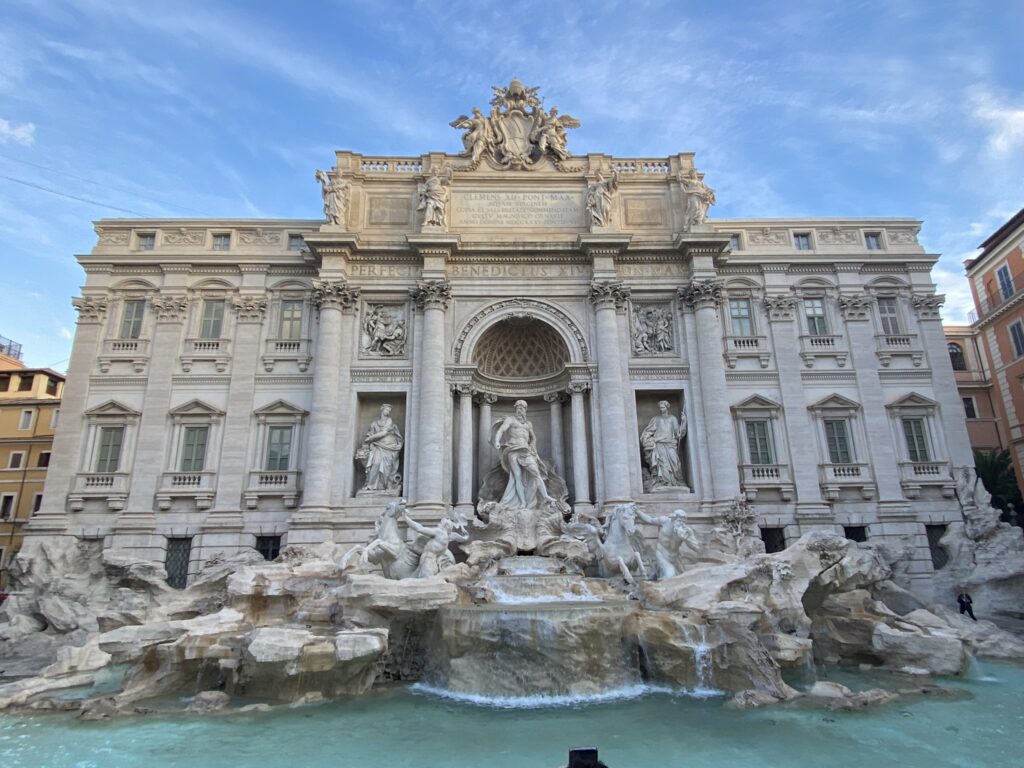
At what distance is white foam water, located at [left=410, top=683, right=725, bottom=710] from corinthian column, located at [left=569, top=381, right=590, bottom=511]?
8346 mm

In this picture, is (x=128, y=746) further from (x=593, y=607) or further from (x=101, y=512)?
(x=101, y=512)

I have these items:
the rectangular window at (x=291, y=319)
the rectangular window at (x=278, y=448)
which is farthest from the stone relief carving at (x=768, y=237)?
the rectangular window at (x=278, y=448)

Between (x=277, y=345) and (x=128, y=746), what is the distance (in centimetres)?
1467

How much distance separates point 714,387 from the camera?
66.8 ft

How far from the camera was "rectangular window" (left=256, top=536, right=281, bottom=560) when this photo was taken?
761 inches

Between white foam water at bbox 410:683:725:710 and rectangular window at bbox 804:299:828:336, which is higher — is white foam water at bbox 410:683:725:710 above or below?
below

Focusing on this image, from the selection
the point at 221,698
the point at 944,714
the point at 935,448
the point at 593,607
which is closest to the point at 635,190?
the point at 935,448

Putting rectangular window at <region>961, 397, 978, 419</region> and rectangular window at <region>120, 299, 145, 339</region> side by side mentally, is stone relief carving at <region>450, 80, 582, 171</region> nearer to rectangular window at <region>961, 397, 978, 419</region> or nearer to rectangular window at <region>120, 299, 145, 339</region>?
rectangular window at <region>120, 299, 145, 339</region>

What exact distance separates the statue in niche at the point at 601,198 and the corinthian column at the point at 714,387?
3841mm

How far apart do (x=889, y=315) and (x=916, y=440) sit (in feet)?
15.6

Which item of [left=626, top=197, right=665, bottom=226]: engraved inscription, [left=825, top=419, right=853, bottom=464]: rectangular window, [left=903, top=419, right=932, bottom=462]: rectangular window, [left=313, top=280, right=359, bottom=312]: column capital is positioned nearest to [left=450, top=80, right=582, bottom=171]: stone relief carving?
[left=626, top=197, right=665, bottom=226]: engraved inscription

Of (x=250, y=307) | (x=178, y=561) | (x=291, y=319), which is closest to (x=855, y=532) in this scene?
(x=291, y=319)

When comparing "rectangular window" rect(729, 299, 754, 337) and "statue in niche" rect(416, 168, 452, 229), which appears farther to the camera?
"rectangular window" rect(729, 299, 754, 337)

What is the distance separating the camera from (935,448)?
2086 centimetres
